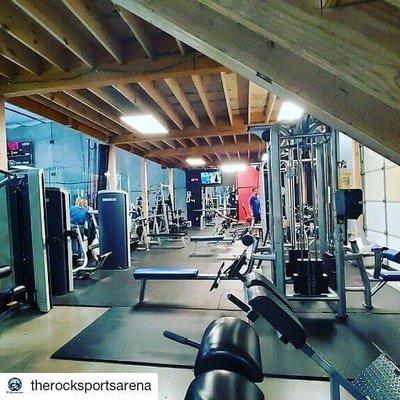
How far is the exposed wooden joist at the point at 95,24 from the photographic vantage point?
8.39 feet

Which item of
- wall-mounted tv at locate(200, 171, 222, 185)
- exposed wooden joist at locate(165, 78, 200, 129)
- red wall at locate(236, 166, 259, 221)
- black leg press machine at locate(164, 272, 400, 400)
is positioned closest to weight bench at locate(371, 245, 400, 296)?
black leg press machine at locate(164, 272, 400, 400)

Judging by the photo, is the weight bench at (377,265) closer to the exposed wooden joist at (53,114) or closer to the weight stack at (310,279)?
the weight stack at (310,279)

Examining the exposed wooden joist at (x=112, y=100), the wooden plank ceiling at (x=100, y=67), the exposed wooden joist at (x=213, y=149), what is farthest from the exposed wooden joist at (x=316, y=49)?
the exposed wooden joist at (x=213, y=149)

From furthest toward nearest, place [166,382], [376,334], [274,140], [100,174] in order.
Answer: [100,174] < [274,140] < [376,334] < [166,382]

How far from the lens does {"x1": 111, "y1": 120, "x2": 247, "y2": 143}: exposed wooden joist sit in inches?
255

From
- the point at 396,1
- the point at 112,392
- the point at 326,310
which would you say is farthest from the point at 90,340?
the point at 396,1

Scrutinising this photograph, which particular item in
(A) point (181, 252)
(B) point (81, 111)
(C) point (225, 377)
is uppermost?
(B) point (81, 111)

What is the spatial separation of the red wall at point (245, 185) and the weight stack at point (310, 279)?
32.7ft

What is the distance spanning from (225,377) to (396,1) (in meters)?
1.33

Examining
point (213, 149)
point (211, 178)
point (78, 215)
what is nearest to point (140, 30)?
point (78, 215)

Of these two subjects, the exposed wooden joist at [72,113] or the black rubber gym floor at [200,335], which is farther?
the exposed wooden joist at [72,113]

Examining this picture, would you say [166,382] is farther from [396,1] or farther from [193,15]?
[396,1]

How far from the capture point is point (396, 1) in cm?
71
